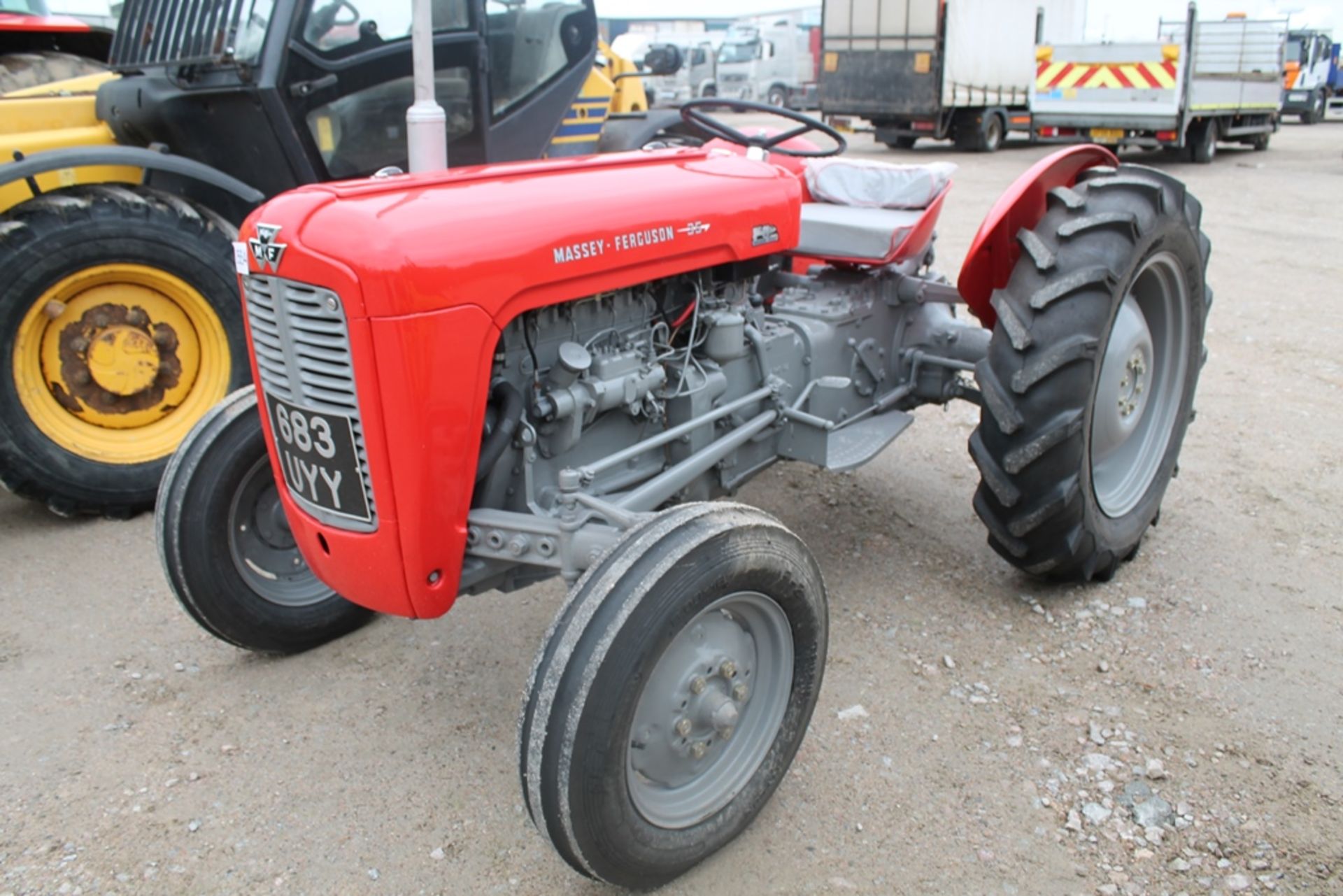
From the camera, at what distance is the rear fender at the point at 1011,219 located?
3.33 metres

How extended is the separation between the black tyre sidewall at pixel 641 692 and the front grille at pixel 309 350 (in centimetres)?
66

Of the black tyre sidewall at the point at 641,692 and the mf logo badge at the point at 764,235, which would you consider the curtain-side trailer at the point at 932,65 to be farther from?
the black tyre sidewall at the point at 641,692

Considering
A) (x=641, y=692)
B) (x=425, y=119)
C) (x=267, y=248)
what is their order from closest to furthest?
(x=641, y=692)
(x=267, y=248)
(x=425, y=119)

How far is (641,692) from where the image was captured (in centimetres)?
209

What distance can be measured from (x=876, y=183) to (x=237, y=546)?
246cm

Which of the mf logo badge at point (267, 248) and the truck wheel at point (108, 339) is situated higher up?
the mf logo badge at point (267, 248)

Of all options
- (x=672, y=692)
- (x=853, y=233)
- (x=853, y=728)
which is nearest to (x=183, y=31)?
(x=853, y=233)

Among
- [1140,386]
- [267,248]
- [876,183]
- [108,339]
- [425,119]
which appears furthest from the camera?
[108,339]

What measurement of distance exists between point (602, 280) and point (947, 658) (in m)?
1.49

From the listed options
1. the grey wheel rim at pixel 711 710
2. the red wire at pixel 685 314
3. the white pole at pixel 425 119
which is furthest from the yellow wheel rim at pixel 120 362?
the grey wheel rim at pixel 711 710

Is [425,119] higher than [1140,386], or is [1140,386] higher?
[425,119]

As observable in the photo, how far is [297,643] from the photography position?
3.11 meters

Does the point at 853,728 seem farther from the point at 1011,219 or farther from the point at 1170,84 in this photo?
the point at 1170,84

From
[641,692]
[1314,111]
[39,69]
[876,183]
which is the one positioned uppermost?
[39,69]
